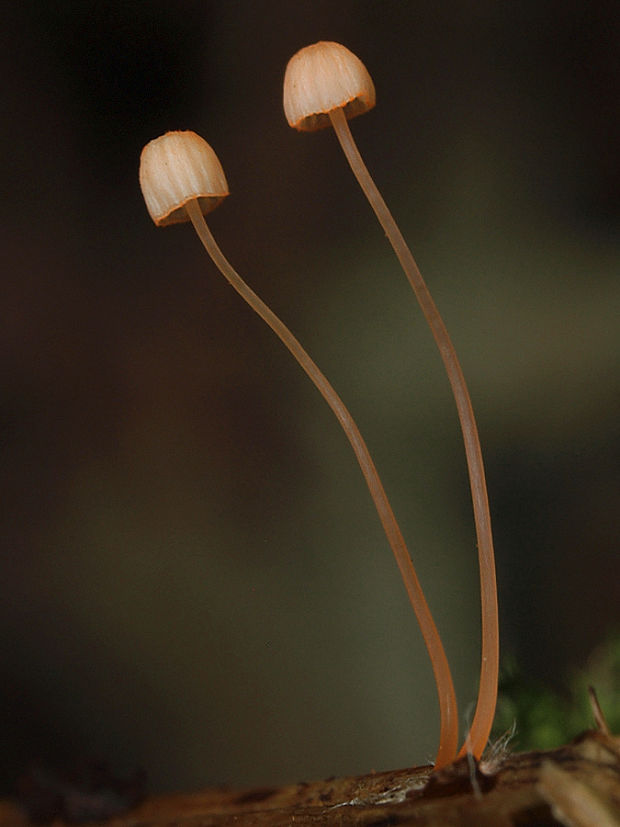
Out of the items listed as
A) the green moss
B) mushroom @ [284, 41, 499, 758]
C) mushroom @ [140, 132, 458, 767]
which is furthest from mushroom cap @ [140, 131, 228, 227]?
the green moss

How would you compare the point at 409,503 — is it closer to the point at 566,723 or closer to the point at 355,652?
the point at 355,652

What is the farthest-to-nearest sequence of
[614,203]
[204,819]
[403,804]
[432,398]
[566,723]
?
[432,398] < [614,203] < [566,723] < [204,819] < [403,804]

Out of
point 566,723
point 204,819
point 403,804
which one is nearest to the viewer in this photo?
point 403,804

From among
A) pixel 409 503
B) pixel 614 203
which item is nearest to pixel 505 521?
pixel 409 503

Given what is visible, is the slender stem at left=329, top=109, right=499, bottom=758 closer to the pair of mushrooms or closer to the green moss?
the pair of mushrooms

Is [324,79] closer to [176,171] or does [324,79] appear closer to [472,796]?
[176,171]

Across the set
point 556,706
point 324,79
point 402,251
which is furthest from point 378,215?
point 556,706
